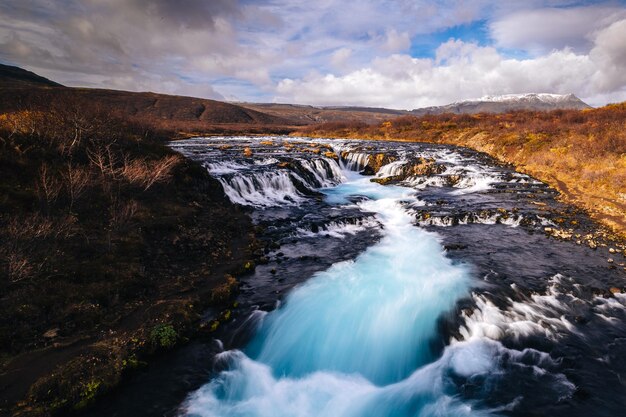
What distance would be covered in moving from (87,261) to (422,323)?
11271 mm

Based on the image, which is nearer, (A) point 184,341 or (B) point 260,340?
(A) point 184,341

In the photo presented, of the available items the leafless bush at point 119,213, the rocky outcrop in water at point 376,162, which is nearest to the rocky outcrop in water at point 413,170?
the rocky outcrop in water at point 376,162

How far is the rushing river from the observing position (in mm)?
7699

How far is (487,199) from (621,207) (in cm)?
693

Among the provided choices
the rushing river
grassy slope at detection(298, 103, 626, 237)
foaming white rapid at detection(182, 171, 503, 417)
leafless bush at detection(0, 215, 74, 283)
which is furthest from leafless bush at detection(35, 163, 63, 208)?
grassy slope at detection(298, 103, 626, 237)

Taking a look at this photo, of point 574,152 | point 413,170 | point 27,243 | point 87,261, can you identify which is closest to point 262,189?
point 87,261

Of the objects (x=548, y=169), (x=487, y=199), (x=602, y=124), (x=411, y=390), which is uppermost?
(x=602, y=124)

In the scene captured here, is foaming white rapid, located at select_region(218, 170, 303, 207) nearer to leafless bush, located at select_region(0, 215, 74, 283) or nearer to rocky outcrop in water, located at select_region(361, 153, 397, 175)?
leafless bush, located at select_region(0, 215, 74, 283)

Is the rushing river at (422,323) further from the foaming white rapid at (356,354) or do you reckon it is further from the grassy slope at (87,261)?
the grassy slope at (87,261)

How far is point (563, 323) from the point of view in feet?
31.8

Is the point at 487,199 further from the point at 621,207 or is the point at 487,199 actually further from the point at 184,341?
the point at 184,341

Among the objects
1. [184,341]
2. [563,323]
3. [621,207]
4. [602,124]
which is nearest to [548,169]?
[602,124]

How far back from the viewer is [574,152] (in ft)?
89.8

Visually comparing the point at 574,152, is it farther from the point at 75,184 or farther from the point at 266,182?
the point at 75,184
